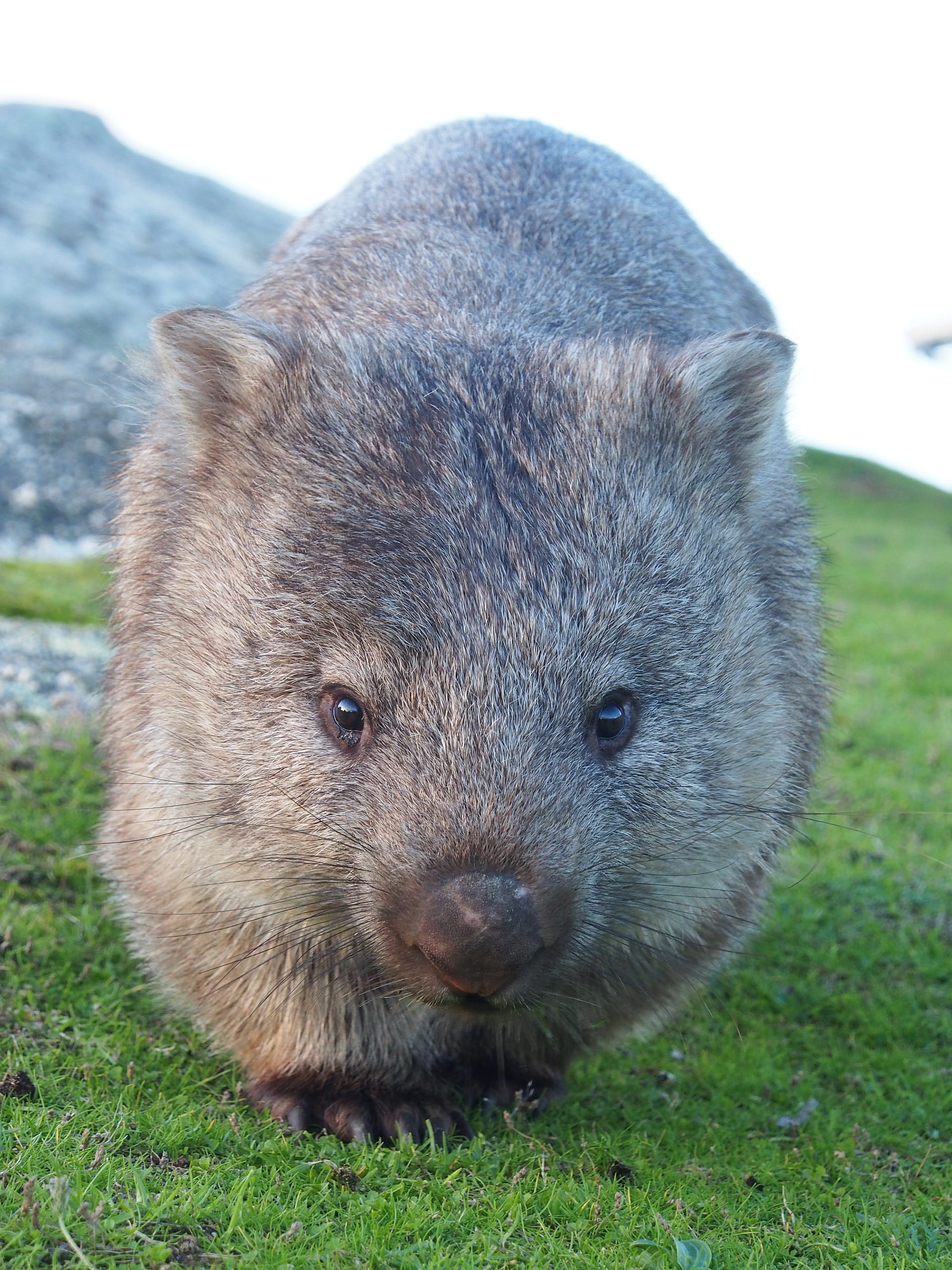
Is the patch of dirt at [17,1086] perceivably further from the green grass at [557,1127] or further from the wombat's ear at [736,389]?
the wombat's ear at [736,389]

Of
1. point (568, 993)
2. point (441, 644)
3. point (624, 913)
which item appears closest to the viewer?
point (441, 644)

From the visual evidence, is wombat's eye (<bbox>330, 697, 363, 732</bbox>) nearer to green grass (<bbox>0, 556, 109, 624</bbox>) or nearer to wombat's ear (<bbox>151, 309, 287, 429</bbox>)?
wombat's ear (<bbox>151, 309, 287, 429</bbox>)

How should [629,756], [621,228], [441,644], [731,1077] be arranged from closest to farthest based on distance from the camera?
[441,644], [629,756], [731,1077], [621,228]

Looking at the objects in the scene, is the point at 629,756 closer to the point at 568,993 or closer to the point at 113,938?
the point at 568,993

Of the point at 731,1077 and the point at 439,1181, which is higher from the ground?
the point at 439,1181

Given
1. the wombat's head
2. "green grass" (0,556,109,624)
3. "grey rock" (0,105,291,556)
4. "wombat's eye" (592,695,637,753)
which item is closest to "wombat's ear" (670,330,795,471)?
the wombat's head

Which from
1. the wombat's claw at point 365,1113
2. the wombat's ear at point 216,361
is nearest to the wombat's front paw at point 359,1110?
the wombat's claw at point 365,1113

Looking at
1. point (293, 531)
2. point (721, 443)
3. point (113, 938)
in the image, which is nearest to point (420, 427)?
point (293, 531)
